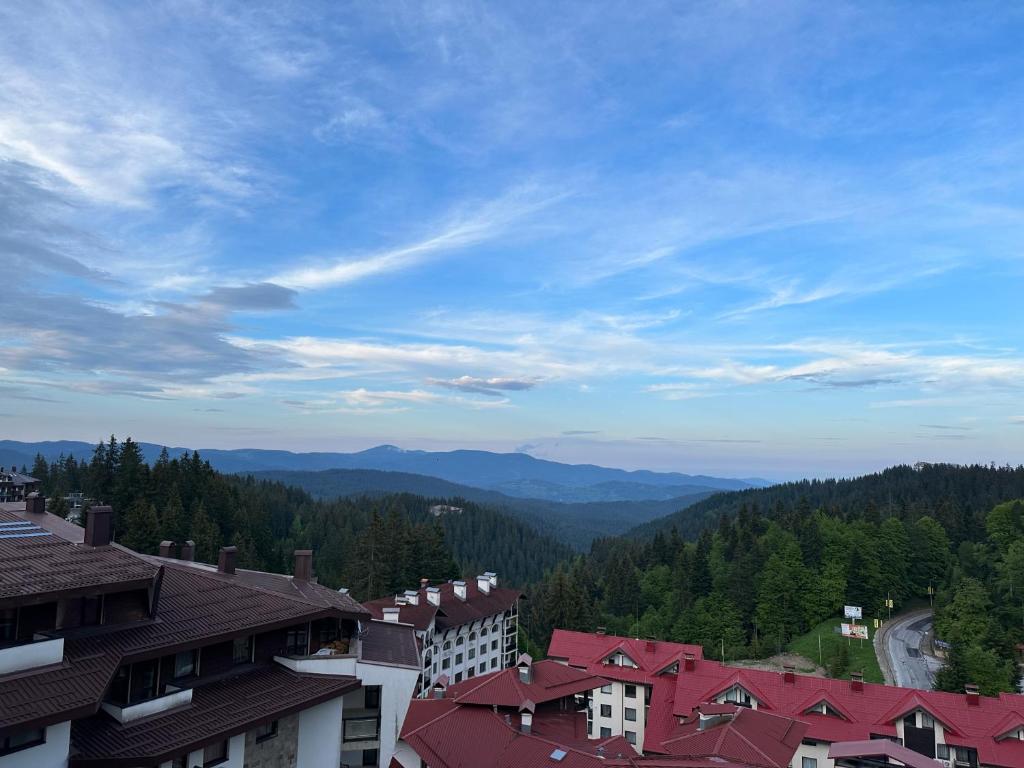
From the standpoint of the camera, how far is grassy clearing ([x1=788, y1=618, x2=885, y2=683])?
2487 inches

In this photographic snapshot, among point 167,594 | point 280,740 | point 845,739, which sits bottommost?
point 845,739

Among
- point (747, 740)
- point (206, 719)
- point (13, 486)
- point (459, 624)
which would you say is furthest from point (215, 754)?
point (13, 486)

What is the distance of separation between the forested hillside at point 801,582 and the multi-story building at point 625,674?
29.2m

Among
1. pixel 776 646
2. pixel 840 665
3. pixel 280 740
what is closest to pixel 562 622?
pixel 776 646

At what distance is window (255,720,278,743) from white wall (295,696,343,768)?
45.1 inches

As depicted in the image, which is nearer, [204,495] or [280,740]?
[280,740]

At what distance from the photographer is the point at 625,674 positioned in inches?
1987

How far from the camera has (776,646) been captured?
76062 mm

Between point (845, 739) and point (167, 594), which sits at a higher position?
point (167, 594)

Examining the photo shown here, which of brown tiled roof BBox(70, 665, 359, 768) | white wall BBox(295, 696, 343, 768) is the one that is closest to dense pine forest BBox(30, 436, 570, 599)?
white wall BBox(295, 696, 343, 768)

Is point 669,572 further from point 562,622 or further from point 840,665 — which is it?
point 840,665

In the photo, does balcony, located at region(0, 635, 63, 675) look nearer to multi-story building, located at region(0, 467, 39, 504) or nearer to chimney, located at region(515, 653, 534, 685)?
chimney, located at region(515, 653, 534, 685)

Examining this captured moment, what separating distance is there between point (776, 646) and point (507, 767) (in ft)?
194

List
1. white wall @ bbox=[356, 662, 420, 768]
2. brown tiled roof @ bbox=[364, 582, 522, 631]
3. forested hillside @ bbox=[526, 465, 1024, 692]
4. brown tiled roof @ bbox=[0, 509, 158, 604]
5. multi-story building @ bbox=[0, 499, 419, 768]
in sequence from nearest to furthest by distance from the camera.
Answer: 1. multi-story building @ bbox=[0, 499, 419, 768]
2. brown tiled roof @ bbox=[0, 509, 158, 604]
3. white wall @ bbox=[356, 662, 420, 768]
4. brown tiled roof @ bbox=[364, 582, 522, 631]
5. forested hillside @ bbox=[526, 465, 1024, 692]
